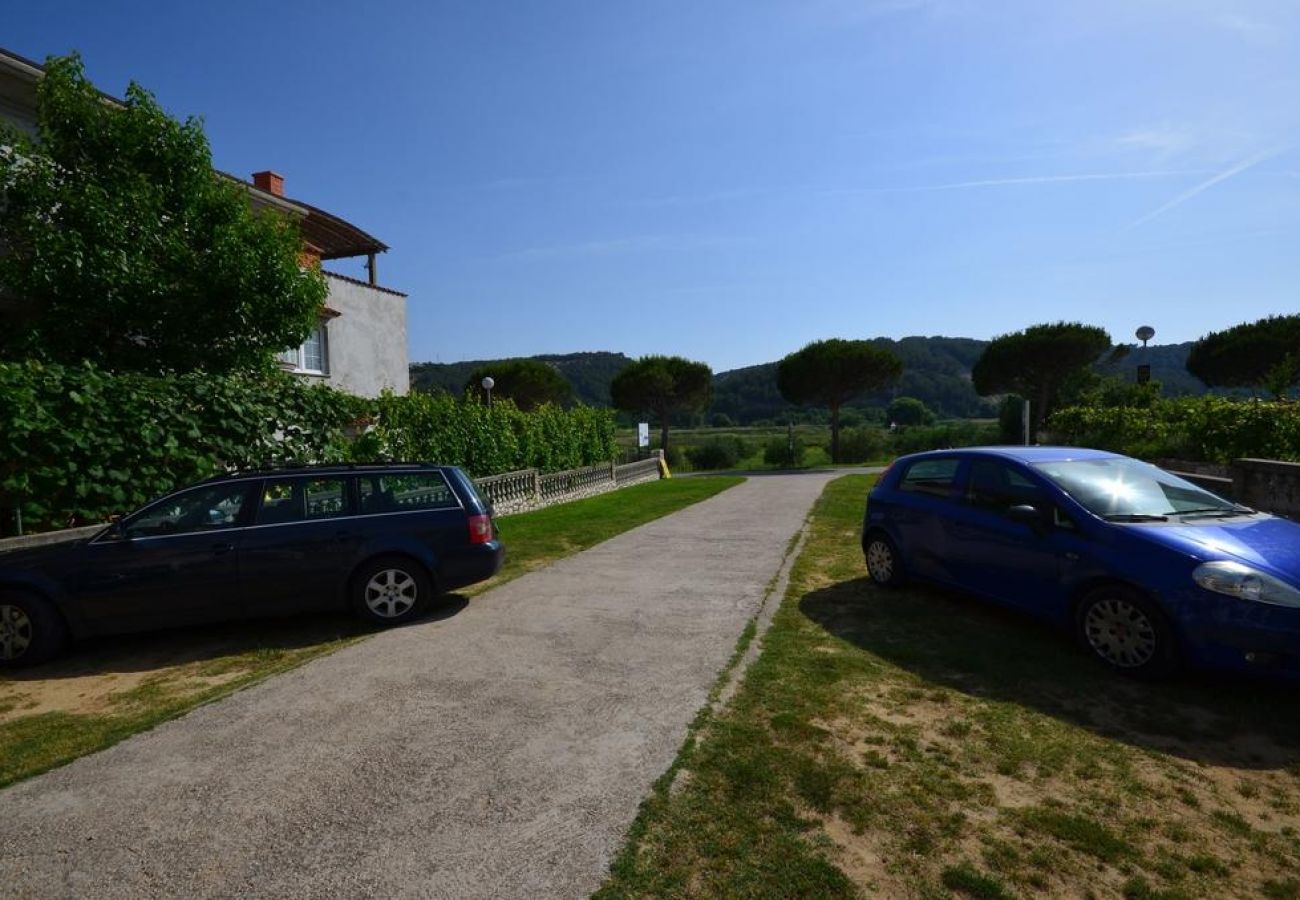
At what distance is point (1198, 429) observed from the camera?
12.3 m

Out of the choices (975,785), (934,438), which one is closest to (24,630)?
(975,785)

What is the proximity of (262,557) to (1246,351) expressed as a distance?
51.8 m

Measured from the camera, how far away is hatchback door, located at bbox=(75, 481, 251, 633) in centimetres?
567

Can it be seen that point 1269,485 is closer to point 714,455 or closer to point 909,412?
point 714,455

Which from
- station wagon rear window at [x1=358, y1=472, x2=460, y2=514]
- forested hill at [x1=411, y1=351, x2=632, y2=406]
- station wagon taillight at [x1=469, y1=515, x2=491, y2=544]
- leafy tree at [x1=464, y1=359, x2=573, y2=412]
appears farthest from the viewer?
forested hill at [x1=411, y1=351, x2=632, y2=406]

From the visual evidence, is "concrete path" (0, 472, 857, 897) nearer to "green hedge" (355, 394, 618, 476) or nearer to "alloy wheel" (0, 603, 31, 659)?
"alloy wheel" (0, 603, 31, 659)

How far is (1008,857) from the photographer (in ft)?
9.13

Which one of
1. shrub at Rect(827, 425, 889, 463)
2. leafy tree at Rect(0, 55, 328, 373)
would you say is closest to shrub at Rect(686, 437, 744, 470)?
shrub at Rect(827, 425, 889, 463)

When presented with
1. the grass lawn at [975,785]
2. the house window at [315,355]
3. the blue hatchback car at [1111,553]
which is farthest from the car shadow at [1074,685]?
the house window at [315,355]

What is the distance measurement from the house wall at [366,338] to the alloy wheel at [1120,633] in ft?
65.4

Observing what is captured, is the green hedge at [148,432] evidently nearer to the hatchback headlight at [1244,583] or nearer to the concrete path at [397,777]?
the concrete path at [397,777]

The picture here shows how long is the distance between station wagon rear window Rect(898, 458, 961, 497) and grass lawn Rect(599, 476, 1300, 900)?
184cm

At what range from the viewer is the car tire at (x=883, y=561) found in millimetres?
7195

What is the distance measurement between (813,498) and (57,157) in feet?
56.6
